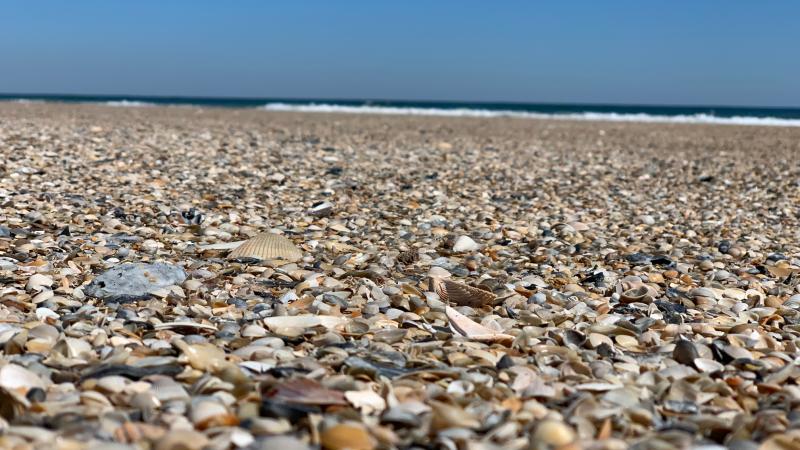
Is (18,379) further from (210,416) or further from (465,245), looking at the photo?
(465,245)

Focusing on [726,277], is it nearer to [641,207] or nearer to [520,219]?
[520,219]

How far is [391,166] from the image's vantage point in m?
9.82

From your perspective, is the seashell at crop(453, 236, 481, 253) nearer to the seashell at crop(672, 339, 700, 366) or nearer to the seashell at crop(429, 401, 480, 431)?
the seashell at crop(672, 339, 700, 366)

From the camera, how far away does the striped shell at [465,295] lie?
3.90 metres

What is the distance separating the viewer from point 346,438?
7.19 ft

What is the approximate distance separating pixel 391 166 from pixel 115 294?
636cm

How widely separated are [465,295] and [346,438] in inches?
71.5

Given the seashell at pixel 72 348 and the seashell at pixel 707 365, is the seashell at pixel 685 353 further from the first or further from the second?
the seashell at pixel 72 348

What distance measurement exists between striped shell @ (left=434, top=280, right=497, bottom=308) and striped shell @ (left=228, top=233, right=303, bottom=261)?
122 cm

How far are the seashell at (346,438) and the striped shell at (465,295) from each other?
1.75 m

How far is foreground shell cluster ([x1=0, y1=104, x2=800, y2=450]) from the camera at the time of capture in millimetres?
2379

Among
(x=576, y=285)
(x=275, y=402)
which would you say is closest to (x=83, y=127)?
(x=576, y=285)

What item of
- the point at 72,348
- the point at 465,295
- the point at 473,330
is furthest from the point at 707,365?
the point at 72,348

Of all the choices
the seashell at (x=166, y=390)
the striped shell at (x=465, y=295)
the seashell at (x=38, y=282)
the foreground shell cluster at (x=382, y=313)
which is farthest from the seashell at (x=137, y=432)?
the striped shell at (x=465, y=295)
